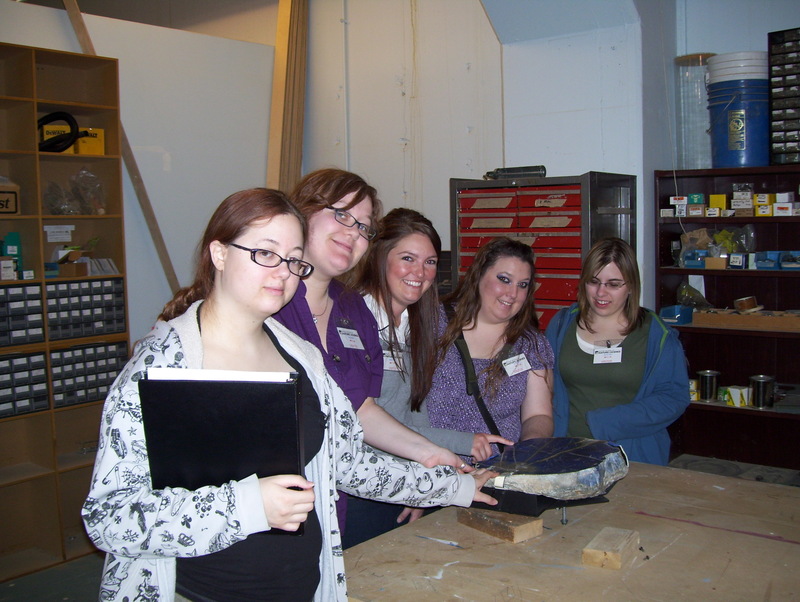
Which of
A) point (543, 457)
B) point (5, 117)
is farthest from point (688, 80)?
point (5, 117)

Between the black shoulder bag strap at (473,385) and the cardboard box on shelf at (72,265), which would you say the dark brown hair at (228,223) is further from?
the cardboard box on shelf at (72,265)

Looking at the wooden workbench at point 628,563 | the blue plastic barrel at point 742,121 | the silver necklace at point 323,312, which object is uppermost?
the blue plastic barrel at point 742,121

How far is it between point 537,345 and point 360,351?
81cm

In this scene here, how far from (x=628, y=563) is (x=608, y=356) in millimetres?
1162

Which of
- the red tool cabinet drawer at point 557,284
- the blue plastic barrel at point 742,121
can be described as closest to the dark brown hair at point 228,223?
the red tool cabinet drawer at point 557,284

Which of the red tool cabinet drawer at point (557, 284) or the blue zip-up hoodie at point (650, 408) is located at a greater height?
the red tool cabinet drawer at point (557, 284)

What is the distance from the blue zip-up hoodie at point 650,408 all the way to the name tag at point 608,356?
0.11 meters

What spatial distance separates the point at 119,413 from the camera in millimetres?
1194

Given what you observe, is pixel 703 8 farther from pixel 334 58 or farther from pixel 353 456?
pixel 353 456

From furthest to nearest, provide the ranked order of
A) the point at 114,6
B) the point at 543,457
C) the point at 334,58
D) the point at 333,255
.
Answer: the point at 114,6 → the point at 334,58 → the point at 543,457 → the point at 333,255

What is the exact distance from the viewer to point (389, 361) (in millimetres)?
2186

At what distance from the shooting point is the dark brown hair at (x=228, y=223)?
132 cm

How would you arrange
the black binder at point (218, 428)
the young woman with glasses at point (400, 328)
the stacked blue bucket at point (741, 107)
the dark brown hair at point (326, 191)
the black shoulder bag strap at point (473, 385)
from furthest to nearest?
the stacked blue bucket at point (741, 107), the black shoulder bag strap at point (473, 385), the young woman with glasses at point (400, 328), the dark brown hair at point (326, 191), the black binder at point (218, 428)

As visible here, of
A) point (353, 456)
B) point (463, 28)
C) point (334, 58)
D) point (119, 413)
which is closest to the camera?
point (119, 413)
